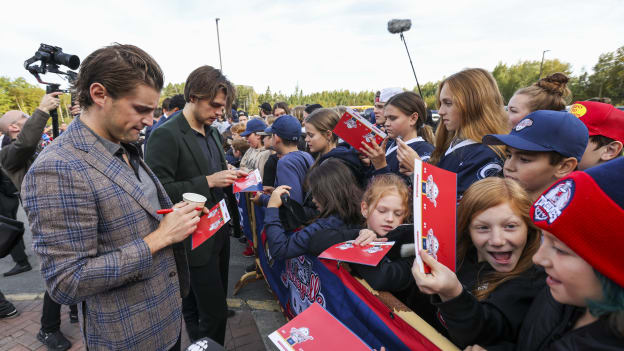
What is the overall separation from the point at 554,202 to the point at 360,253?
83 centimetres

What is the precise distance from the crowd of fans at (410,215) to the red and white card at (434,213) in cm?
9

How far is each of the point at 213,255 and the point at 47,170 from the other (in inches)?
53.5

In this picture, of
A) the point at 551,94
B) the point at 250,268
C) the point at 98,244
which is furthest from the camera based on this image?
the point at 250,268

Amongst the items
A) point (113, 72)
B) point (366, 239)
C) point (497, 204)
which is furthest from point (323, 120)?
point (113, 72)

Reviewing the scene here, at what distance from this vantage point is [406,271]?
1526 millimetres

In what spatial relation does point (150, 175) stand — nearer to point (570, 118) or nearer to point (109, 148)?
point (109, 148)

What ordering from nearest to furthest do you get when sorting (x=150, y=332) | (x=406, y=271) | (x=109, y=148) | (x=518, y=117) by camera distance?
(x=109, y=148) < (x=150, y=332) < (x=406, y=271) < (x=518, y=117)

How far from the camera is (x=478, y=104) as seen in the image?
2193 millimetres

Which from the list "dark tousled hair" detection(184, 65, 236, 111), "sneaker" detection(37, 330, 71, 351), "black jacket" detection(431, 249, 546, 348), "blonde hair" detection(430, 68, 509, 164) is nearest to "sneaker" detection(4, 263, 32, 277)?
"sneaker" detection(37, 330, 71, 351)

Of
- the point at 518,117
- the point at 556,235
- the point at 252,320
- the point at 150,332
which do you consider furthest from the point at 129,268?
the point at 518,117

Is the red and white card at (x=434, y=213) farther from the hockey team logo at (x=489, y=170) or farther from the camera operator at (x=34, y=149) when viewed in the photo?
the camera operator at (x=34, y=149)

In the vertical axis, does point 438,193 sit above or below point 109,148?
below

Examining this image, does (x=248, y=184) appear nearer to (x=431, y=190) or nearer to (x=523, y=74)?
(x=431, y=190)

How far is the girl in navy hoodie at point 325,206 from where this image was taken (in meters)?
2.04
